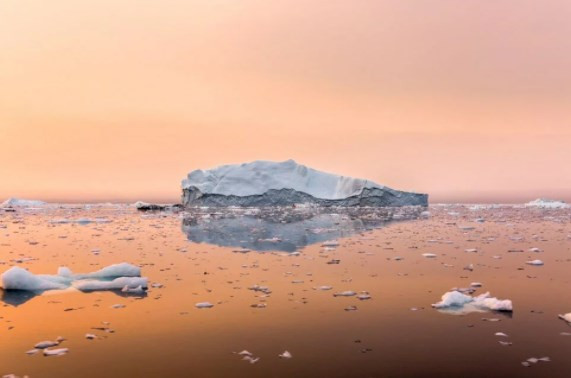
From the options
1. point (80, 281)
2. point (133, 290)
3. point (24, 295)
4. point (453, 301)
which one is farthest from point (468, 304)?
point (24, 295)

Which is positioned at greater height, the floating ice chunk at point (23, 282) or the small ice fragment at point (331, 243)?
the small ice fragment at point (331, 243)

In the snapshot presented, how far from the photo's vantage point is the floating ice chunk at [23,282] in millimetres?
9398

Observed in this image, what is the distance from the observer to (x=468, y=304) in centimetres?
826

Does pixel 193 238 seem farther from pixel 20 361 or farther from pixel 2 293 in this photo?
pixel 20 361

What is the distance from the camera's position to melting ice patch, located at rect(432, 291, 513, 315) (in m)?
7.91

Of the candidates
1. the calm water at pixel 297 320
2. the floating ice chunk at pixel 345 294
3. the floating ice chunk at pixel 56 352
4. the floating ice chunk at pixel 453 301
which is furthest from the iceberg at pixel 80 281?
the floating ice chunk at pixel 453 301

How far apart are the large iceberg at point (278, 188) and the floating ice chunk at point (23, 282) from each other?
39.3 m

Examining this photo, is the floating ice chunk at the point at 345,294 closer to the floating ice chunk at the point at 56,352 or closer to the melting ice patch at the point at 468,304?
the melting ice patch at the point at 468,304

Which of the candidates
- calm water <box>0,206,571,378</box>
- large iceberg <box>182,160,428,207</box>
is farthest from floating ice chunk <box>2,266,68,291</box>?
large iceberg <box>182,160,428,207</box>

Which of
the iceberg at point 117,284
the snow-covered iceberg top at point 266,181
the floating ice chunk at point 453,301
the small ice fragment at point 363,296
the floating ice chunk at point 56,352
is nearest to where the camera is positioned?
the floating ice chunk at point 56,352

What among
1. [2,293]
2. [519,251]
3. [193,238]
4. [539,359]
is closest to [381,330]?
[539,359]

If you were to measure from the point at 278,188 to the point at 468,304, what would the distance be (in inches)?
1612

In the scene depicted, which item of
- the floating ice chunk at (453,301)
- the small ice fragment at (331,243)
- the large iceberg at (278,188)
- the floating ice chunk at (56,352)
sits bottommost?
the floating ice chunk at (56,352)

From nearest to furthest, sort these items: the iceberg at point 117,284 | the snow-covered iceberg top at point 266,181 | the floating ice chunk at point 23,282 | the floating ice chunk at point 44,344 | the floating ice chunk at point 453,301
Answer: the floating ice chunk at point 44,344 < the floating ice chunk at point 453,301 < the floating ice chunk at point 23,282 < the iceberg at point 117,284 < the snow-covered iceberg top at point 266,181
